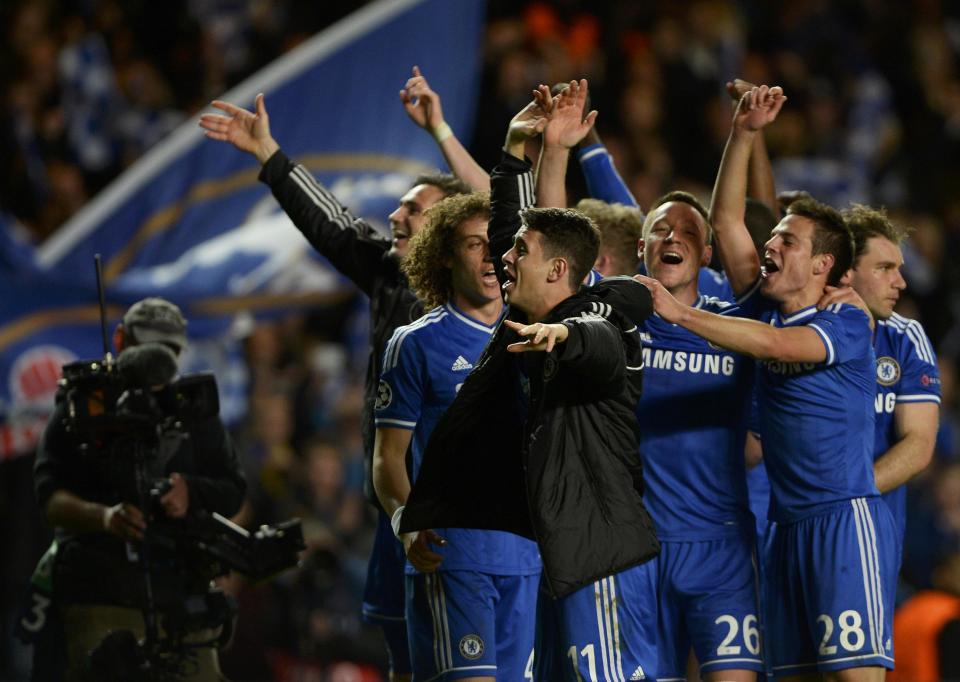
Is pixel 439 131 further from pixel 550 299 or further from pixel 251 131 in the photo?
pixel 550 299

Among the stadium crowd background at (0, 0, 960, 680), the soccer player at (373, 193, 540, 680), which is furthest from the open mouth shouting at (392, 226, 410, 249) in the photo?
the stadium crowd background at (0, 0, 960, 680)

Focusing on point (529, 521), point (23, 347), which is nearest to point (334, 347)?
point (23, 347)

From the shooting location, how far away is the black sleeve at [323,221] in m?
6.12

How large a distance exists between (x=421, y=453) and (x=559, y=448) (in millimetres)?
1040

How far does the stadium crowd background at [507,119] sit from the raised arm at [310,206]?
2.75 metres

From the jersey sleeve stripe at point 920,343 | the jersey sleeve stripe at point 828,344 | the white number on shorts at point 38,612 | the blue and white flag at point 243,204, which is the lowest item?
the white number on shorts at point 38,612

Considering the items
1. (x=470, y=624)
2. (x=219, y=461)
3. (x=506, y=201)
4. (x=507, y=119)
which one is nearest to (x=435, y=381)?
(x=506, y=201)

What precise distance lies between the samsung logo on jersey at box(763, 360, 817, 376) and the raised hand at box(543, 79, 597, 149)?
954 mm

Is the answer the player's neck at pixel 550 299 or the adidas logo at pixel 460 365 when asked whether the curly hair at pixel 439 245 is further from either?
the player's neck at pixel 550 299

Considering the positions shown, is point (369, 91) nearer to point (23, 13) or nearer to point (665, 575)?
point (23, 13)

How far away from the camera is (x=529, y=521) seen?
480 cm

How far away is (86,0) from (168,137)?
1.69m

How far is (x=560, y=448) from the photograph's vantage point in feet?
14.9

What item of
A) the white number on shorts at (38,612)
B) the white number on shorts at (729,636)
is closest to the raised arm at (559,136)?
the white number on shorts at (729,636)
